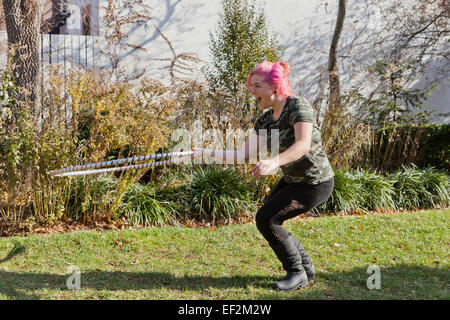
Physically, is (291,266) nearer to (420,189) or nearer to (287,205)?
(287,205)

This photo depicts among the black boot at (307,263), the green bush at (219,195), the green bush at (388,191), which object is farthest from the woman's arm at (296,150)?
the green bush at (388,191)

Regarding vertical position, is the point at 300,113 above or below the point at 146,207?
above

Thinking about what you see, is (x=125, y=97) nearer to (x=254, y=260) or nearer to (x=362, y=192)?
(x=254, y=260)

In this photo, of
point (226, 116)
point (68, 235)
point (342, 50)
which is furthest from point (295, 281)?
point (342, 50)

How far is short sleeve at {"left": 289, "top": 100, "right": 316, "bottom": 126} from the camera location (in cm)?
334

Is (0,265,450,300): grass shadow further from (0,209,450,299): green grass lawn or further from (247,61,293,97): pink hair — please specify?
(247,61,293,97): pink hair

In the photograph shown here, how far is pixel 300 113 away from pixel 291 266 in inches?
51.9

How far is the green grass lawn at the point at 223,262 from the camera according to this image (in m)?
3.87

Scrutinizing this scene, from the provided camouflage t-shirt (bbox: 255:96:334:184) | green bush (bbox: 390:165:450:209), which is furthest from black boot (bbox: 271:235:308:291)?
green bush (bbox: 390:165:450:209)

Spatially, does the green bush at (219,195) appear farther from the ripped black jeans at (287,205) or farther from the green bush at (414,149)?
the green bush at (414,149)

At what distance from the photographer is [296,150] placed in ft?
10.6

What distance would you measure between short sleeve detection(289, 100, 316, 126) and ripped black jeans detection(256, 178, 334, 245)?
555 mm

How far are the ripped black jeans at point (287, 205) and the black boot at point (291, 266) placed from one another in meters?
0.11

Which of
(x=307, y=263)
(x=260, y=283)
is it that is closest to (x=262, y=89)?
(x=307, y=263)
